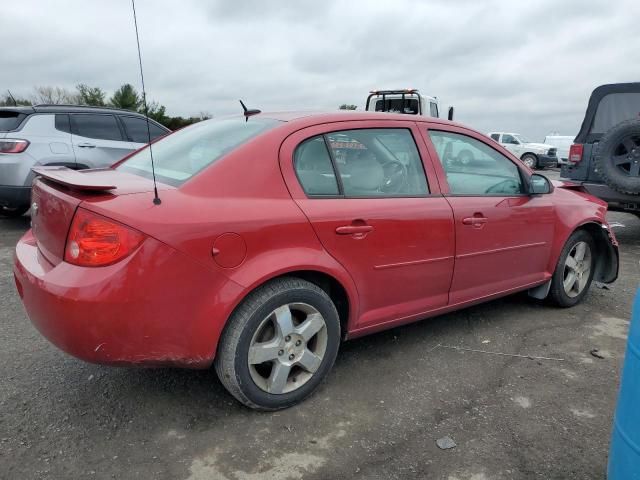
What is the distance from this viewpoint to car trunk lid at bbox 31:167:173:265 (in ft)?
7.54

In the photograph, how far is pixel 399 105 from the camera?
46.5ft

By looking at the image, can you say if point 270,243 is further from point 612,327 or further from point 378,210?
point 612,327

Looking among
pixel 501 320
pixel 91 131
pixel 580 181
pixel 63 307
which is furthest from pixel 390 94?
pixel 63 307

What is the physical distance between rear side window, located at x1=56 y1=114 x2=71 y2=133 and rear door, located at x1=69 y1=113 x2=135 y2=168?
55 mm

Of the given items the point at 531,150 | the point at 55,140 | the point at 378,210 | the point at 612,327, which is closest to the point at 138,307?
the point at 378,210

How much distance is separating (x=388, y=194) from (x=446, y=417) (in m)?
1.23

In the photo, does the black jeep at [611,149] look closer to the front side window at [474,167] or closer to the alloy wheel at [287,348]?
the front side window at [474,167]

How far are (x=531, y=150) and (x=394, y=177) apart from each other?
83.6 feet

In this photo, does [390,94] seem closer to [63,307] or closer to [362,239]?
[362,239]

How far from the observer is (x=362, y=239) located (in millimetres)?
2760

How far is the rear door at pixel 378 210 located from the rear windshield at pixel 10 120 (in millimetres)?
5420

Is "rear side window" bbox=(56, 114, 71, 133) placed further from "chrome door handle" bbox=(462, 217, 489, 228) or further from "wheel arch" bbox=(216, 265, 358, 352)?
"chrome door handle" bbox=(462, 217, 489, 228)

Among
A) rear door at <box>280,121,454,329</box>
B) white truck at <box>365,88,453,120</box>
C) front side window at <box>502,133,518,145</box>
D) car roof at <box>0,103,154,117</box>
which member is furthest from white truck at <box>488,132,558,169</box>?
rear door at <box>280,121,454,329</box>

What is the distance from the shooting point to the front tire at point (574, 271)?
410 centimetres
